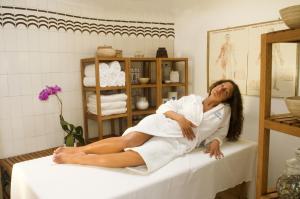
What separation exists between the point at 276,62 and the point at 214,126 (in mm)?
748

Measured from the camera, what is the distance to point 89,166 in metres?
1.71

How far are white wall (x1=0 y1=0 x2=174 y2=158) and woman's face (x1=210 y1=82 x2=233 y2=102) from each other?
122 centimetres

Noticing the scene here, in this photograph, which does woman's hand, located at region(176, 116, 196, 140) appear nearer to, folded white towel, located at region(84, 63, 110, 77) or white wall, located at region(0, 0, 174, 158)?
folded white towel, located at region(84, 63, 110, 77)

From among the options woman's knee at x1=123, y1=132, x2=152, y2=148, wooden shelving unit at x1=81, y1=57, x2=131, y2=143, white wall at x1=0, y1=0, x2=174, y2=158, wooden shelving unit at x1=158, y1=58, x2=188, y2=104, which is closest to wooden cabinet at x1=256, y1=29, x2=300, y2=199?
woman's knee at x1=123, y1=132, x2=152, y2=148

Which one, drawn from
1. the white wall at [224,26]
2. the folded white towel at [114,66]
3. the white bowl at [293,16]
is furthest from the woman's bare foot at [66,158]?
the white wall at [224,26]

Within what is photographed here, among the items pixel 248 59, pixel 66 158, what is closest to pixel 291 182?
pixel 66 158

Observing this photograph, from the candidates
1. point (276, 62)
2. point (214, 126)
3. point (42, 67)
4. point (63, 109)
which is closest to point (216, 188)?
point (214, 126)

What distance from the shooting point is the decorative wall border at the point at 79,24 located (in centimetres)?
225

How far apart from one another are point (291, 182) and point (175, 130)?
96 cm

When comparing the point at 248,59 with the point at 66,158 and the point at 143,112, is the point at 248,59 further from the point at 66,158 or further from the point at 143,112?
the point at 66,158

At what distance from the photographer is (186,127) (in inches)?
79.1

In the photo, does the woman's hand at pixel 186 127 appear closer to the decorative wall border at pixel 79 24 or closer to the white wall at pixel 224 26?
the white wall at pixel 224 26

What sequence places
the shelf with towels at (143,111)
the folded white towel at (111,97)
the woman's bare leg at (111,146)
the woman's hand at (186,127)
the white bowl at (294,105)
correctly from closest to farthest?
the white bowl at (294,105) → the woman's bare leg at (111,146) → the woman's hand at (186,127) → the folded white towel at (111,97) → the shelf with towels at (143,111)

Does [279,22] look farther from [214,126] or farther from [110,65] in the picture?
[110,65]
